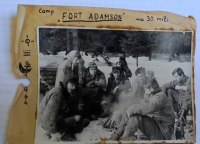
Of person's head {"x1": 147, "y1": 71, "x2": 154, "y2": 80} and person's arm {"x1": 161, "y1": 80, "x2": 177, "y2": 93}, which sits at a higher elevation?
person's head {"x1": 147, "y1": 71, "x2": 154, "y2": 80}

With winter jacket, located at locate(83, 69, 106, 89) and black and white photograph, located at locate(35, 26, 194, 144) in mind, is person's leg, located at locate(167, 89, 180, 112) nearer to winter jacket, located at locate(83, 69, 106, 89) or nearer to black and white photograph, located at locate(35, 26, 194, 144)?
black and white photograph, located at locate(35, 26, 194, 144)

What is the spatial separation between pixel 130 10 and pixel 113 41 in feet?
0.21

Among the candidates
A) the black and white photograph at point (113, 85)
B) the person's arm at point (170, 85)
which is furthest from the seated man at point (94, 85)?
the person's arm at point (170, 85)

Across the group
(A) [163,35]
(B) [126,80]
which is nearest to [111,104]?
(B) [126,80]

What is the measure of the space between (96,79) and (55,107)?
8 cm

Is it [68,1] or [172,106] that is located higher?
[68,1]

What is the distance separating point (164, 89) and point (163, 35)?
9 cm

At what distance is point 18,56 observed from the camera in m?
0.44

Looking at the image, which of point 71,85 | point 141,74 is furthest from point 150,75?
→ point 71,85

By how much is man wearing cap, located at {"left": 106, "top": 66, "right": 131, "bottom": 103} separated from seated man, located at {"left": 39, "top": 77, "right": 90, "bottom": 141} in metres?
0.05

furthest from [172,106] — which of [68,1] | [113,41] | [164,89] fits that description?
[68,1]

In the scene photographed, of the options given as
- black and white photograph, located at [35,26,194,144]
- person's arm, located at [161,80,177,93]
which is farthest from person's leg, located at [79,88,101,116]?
person's arm, located at [161,80,177,93]

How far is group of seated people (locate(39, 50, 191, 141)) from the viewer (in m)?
0.44

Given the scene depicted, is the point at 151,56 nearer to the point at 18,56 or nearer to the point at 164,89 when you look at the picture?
the point at 164,89
